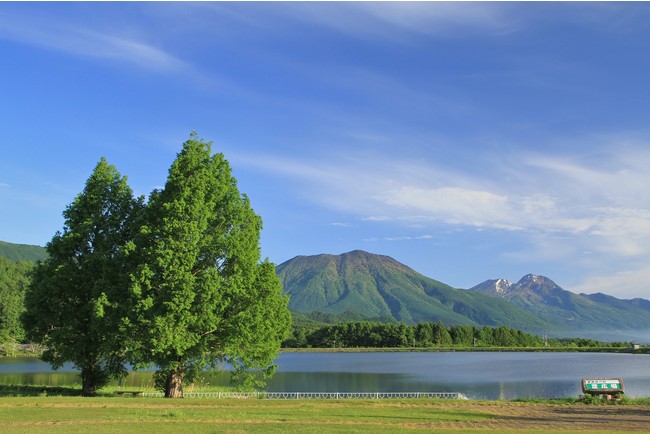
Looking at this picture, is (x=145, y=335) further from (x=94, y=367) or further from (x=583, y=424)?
(x=583, y=424)

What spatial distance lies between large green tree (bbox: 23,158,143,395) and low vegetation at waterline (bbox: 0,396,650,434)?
6.39 m

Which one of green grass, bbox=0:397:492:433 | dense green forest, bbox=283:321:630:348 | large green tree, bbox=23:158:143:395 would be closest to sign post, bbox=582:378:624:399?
green grass, bbox=0:397:492:433

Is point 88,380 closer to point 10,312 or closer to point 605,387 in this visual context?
point 605,387

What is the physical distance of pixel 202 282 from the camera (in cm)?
3055

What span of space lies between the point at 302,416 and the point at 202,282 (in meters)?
10.8

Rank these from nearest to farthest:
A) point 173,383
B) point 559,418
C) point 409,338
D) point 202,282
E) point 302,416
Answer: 1. point 302,416
2. point 559,418
3. point 202,282
4. point 173,383
5. point 409,338

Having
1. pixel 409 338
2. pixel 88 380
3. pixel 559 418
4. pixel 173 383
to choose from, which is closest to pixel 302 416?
pixel 559 418

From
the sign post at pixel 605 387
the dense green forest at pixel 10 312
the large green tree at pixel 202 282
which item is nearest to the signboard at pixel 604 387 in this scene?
the sign post at pixel 605 387

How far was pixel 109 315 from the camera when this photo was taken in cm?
3006

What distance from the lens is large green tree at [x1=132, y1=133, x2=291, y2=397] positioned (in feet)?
97.3

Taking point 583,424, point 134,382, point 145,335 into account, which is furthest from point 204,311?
point 134,382

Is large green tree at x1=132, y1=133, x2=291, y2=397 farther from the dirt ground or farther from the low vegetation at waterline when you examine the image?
the dirt ground

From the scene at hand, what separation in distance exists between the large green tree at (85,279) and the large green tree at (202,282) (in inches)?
103

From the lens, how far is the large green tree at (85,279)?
32.4 meters
